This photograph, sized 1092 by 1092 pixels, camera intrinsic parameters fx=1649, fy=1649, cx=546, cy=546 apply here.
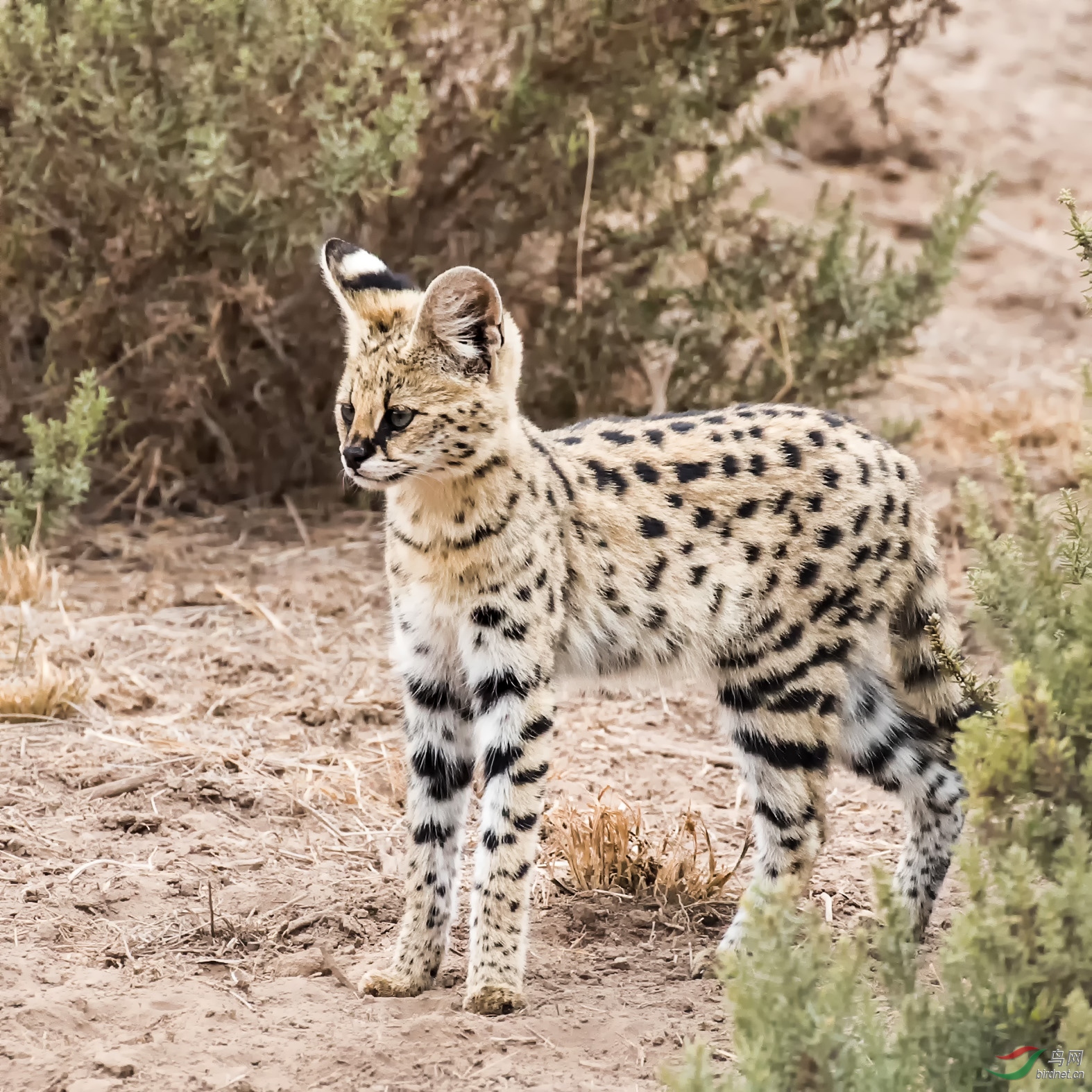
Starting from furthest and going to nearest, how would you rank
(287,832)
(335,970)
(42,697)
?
(42,697) < (287,832) < (335,970)

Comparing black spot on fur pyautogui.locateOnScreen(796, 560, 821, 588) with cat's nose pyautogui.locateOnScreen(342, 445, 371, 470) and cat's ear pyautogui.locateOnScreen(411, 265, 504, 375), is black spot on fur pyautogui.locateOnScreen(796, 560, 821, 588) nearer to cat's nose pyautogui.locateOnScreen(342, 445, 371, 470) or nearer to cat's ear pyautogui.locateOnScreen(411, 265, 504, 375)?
cat's ear pyautogui.locateOnScreen(411, 265, 504, 375)

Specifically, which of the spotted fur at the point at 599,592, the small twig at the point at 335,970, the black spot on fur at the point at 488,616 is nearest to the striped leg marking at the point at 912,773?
the spotted fur at the point at 599,592

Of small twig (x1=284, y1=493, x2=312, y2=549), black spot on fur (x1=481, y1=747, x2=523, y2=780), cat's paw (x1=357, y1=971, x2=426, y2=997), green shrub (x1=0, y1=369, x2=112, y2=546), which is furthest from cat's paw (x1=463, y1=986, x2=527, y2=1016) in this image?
small twig (x1=284, y1=493, x2=312, y2=549)

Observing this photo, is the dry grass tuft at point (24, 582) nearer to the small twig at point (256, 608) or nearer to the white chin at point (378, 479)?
the small twig at point (256, 608)

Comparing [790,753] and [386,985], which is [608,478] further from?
[386,985]

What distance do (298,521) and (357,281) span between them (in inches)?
125

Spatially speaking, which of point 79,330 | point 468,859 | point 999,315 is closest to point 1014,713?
point 468,859

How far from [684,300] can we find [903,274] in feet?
3.26

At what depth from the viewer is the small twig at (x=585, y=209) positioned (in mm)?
6621

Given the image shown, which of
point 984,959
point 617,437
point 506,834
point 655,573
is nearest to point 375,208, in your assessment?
point 617,437

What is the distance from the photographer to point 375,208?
22.9 ft

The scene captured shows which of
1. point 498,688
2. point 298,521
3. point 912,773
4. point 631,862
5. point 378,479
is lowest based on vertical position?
point 298,521

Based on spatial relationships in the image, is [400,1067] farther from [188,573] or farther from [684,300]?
[684,300]

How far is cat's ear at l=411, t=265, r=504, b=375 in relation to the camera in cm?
389
